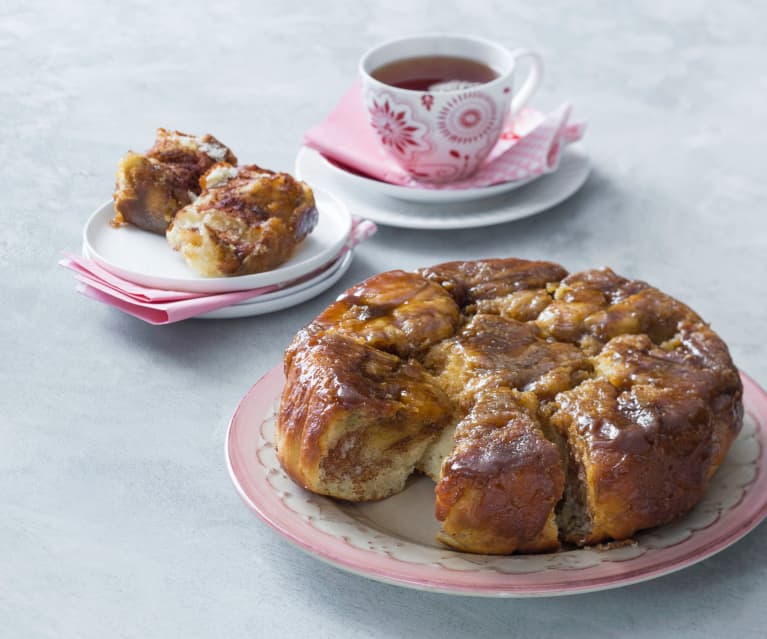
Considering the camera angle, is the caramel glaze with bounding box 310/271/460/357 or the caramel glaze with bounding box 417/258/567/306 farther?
the caramel glaze with bounding box 417/258/567/306

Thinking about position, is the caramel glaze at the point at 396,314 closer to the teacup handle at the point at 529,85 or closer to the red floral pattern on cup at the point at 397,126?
the red floral pattern on cup at the point at 397,126

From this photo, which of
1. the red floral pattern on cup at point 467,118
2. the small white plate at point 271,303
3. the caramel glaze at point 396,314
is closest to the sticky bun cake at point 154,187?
the small white plate at point 271,303

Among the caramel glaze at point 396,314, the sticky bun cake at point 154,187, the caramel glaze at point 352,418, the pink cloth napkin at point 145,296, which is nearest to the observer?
the caramel glaze at point 352,418

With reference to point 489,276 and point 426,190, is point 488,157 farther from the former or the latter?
point 489,276

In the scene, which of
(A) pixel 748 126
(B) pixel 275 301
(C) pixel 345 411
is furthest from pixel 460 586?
(A) pixel 748 126

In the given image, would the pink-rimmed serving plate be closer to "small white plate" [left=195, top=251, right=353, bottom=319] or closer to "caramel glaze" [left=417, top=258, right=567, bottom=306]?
"caramel glaze" [left=417, top=258, right=567, bottom=306]

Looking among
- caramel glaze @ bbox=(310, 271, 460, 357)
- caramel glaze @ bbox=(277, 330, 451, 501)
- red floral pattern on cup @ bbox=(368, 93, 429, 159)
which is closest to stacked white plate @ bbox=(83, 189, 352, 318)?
red floral pattern on cup @ bbox=(368, 93, 429, 159)

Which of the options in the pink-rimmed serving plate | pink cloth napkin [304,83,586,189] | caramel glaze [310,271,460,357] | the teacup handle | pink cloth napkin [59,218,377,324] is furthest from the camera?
the teacup handle
